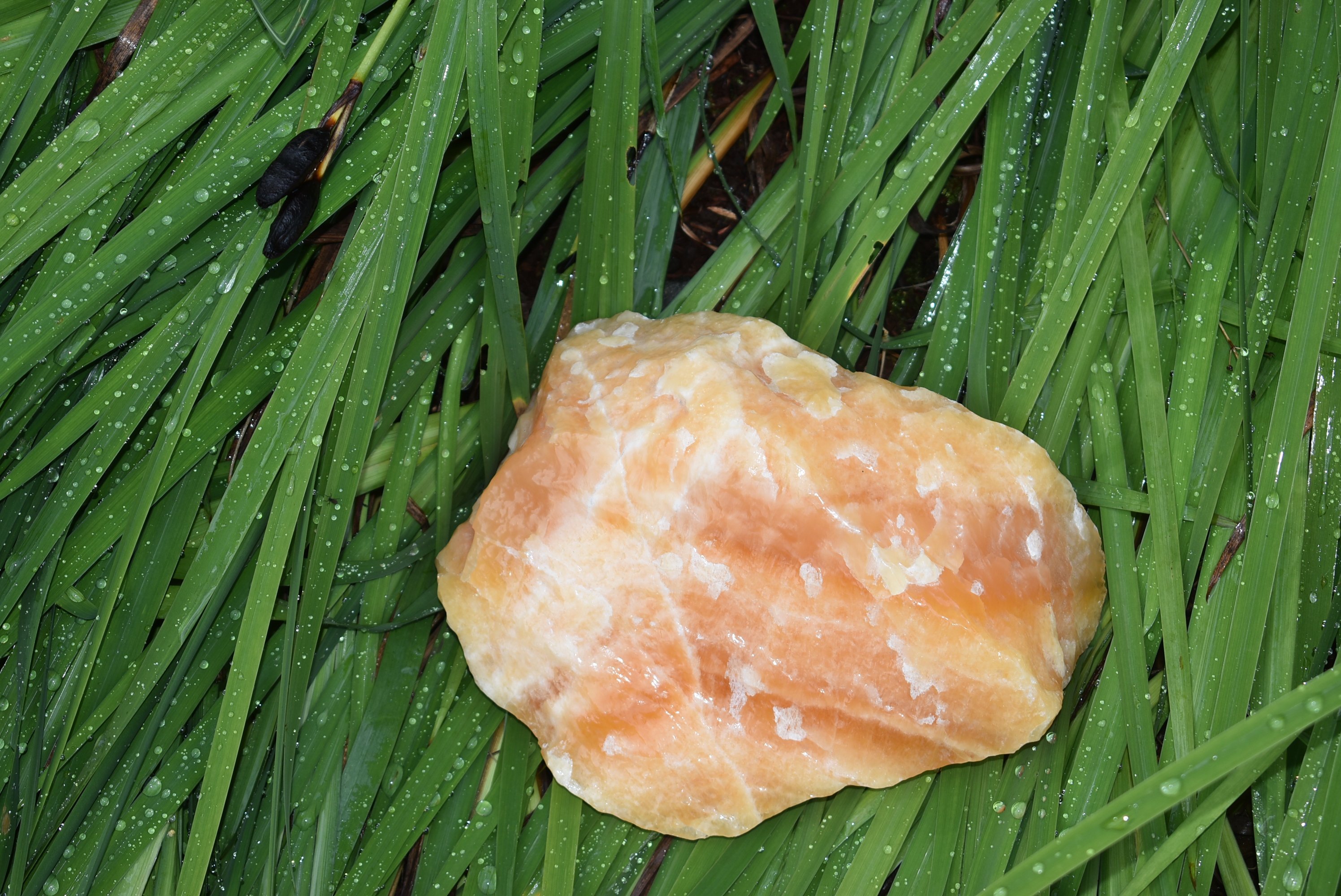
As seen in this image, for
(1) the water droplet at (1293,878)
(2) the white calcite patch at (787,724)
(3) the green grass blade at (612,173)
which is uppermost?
(3) the green grass blade at (612,173)

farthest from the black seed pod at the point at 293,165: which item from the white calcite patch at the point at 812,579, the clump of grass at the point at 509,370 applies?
the white calcite patch at the point at 812,579

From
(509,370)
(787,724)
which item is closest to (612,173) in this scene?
(509,370)

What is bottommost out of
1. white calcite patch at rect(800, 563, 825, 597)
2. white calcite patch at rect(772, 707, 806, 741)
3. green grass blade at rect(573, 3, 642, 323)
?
white calcite patch at rect(772, 707, 806, 741)

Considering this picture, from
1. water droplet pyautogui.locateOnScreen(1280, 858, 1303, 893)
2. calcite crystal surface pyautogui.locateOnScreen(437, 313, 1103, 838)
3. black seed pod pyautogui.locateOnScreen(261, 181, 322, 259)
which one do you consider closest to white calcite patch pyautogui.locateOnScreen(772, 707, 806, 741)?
calcite crystal surface pyautogui.locateOnScreen(437, 313, 1103, 838)

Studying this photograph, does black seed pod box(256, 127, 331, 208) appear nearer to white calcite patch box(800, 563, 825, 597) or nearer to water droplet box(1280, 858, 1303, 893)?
white calcite patch box(800, 563, 825, 597)

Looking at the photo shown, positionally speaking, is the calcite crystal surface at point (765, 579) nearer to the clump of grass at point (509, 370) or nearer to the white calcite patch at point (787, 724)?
the white calcite patch at point (787, 724)

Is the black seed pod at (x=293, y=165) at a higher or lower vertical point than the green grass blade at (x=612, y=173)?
higher

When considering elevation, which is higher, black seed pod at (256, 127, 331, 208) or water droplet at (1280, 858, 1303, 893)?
black seed pod at (256, 127, 331, 208)

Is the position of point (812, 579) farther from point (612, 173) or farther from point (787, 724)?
point (612, 173)

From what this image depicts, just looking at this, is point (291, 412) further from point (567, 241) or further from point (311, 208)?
point (567, 241)
